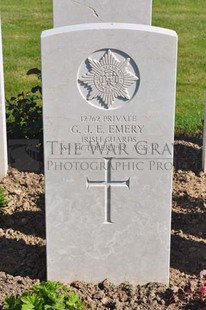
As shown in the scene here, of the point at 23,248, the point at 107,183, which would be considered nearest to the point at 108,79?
the point at 107,183

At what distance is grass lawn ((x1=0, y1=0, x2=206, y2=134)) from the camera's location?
859 cm

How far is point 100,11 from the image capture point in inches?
271

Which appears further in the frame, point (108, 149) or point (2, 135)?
point (2, 135)

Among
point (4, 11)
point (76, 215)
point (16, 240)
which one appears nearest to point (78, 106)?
point (76, 215)

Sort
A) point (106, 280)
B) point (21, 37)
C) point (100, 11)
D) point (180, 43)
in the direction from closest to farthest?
1. point (106, 280)
2. point (100, 11)
3. point (180, 43)
4. point (21, 37)

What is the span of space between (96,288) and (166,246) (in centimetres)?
57

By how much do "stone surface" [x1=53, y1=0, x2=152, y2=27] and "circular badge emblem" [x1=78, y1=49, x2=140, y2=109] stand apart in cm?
280

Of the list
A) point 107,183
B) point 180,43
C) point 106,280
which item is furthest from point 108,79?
point 180,43

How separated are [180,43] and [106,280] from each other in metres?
7.65

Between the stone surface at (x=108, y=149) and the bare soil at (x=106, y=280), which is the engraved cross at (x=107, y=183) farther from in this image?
the bare soil at (x=106, y=280)

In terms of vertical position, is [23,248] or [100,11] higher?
[100,11]

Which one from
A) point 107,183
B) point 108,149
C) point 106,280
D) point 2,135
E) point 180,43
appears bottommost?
point 106,280

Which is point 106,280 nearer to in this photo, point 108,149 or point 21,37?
point 108,149

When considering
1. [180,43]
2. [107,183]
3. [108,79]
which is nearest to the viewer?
[108,79]
